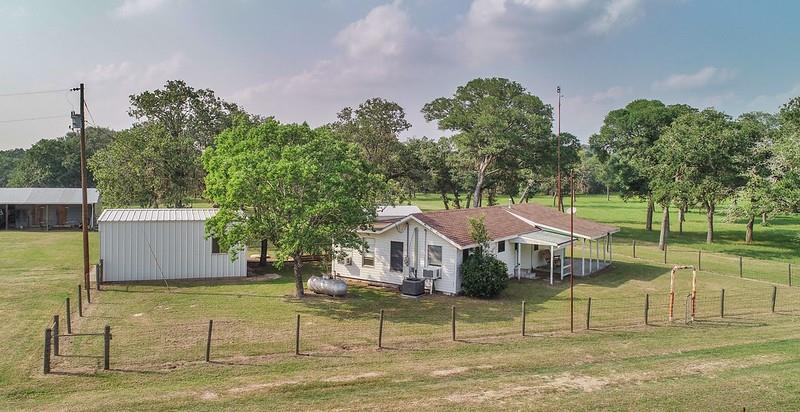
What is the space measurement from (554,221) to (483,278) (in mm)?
11347

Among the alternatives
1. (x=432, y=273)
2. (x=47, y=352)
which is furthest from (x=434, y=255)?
(x=47, y=352)

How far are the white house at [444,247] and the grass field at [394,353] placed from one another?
4.35 feet

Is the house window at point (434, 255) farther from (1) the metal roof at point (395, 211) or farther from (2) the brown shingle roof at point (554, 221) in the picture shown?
(1) the metal roof at point (395, 211)

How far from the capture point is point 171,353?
44.3 feet

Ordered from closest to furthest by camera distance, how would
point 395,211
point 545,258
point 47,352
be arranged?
1. point 47,352
2. point 545,258
3. point 395,211

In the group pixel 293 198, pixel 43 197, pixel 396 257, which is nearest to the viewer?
pixel 293 198

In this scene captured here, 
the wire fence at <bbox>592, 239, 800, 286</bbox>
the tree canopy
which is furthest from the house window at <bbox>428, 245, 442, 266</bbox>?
the wire fence at <bbox>592, 239, 800, 286</bbox>

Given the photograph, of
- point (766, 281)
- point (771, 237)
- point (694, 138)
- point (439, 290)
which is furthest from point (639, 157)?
point (439, 290)

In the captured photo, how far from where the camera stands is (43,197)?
151 ft

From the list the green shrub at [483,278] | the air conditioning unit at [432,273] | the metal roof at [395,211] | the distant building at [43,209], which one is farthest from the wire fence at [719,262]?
the distant building at [43,209]

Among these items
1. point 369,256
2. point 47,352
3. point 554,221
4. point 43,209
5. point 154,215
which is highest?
point 154,215

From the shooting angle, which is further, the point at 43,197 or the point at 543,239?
the point at 43,197

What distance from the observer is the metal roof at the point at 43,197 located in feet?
147

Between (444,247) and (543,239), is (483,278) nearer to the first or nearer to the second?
(444,247)
